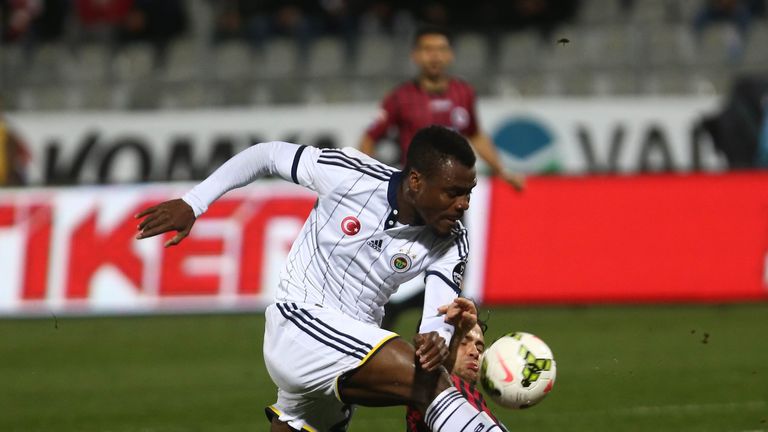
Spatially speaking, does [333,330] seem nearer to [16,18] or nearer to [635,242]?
[635,242]

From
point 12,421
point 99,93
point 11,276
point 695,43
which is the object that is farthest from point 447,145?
point 99,93

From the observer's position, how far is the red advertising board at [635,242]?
42.7 ft

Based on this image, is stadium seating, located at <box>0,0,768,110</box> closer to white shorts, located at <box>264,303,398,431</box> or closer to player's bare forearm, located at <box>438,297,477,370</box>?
white shorts, located at <box>264,303,398,431</box>

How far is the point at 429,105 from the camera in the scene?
9.61 metres

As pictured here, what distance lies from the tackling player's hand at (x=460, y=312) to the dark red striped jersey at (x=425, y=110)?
4204mm

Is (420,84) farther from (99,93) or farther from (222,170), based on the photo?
(99,93)

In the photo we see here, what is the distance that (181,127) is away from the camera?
59.4 feet

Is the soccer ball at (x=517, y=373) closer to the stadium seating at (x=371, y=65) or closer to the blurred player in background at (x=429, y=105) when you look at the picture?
the blurred player in background at (x=429, y=105)

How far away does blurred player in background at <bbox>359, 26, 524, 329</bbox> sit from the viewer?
9414mm

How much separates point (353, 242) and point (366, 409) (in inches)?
128

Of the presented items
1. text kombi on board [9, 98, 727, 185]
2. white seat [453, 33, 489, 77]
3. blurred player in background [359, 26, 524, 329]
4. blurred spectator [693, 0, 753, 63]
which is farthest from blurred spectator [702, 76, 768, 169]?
blurred player in background [359, 26, 524, 329]

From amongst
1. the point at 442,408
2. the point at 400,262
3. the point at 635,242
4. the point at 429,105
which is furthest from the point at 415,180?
the point at 635,242

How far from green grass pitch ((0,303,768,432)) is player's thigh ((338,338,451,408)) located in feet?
7.76

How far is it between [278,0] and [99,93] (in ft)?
9.37
